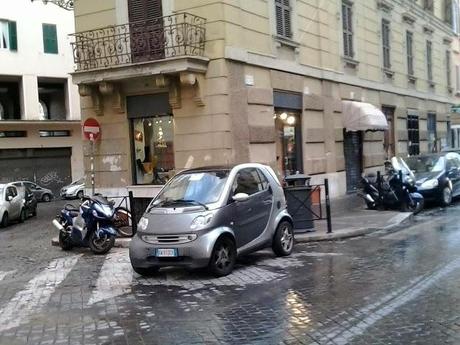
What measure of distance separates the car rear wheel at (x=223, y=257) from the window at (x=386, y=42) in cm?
1763

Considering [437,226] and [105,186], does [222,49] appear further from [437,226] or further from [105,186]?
[437,226]

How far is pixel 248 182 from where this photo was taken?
9.62 meters

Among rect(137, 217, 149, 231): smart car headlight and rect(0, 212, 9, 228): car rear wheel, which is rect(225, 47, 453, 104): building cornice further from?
rect(0, 212, 9, 228): car rear wheel

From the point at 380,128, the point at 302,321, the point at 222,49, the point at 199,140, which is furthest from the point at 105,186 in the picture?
the point at 302,321

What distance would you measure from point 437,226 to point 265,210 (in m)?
5.32

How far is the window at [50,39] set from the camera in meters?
35.4

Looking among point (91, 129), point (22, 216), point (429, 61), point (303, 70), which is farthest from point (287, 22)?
point (429, 61)

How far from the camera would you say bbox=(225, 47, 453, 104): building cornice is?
1468 centimetres

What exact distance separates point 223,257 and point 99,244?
12.3 feet

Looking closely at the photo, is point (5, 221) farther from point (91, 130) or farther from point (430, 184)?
point (430, 184)

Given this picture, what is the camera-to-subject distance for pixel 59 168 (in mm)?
36656

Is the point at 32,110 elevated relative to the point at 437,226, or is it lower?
elevated

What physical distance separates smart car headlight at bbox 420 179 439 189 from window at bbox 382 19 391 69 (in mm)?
8583

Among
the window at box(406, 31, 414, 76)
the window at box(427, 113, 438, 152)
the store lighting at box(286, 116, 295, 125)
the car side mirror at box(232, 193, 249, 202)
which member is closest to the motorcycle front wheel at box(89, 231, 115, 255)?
the car side mirror at box(232, 193, 249, 202)
